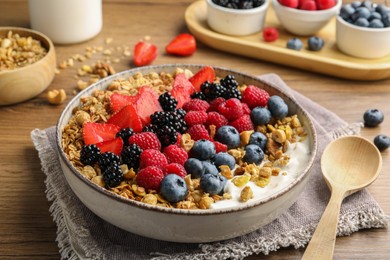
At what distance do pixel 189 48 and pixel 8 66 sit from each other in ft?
1.81

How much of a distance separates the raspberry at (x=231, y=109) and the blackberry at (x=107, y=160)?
0.90ft

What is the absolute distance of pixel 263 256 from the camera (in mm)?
1118

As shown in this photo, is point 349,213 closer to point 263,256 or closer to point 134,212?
point 263,256

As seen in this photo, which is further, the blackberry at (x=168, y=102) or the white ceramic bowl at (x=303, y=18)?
the white ceramic bowl at (x=303, y=18)

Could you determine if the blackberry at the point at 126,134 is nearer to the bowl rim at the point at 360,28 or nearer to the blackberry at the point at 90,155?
the blackberry at the point at 90,155

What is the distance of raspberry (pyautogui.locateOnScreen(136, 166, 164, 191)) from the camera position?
108 centimetres

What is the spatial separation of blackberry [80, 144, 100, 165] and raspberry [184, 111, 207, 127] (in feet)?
0.70

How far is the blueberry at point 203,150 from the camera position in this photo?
1.16 metres

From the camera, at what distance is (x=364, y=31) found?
1727 millimetres

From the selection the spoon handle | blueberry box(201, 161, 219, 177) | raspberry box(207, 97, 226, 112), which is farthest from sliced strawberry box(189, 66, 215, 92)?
the spoon handle

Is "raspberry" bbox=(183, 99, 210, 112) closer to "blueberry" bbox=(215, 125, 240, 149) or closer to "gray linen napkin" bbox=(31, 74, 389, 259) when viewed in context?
"blueberry" bbox=(215, 125, 240, 149)

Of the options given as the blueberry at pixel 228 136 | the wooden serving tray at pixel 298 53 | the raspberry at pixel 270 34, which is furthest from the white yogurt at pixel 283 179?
the raspberry at pixel 270 34

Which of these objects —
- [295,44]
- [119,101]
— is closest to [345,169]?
[119,101]

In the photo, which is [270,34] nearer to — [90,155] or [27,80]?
[27,80]
